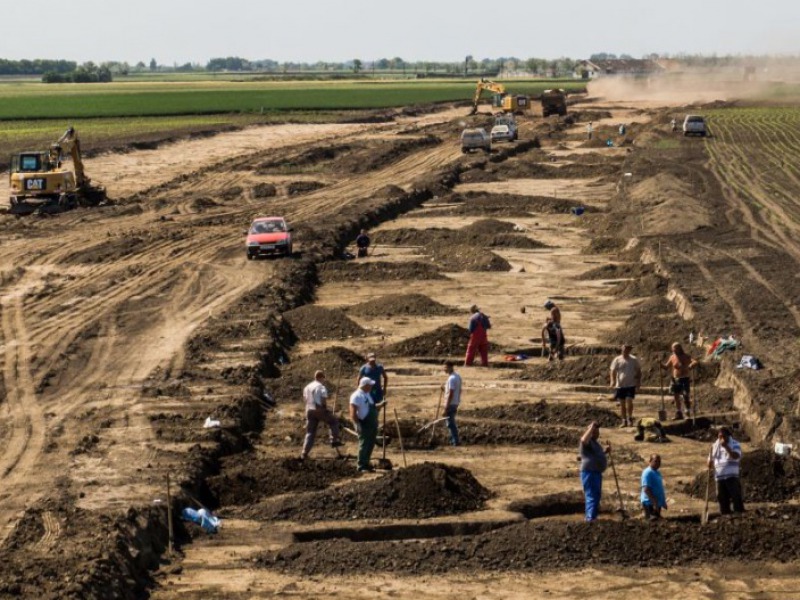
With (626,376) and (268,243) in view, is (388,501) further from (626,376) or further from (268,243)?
(268,243)

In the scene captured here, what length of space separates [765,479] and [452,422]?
16.2 feet

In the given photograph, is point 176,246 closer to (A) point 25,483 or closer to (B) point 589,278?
(B) point 589,278

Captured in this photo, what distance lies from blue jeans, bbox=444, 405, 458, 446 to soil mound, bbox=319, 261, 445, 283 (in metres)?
16.1

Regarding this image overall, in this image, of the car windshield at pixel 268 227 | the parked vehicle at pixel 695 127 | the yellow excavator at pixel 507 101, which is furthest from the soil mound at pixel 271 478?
the yellow excavator at pixel 507 101

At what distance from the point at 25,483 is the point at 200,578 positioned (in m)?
4.12

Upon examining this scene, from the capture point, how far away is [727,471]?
1780cm

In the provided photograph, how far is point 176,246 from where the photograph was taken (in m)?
43.6

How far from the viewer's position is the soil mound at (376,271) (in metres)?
38.3

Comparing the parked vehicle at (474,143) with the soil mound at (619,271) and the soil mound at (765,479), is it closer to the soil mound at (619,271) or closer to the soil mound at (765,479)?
the soil mound at (619,271)

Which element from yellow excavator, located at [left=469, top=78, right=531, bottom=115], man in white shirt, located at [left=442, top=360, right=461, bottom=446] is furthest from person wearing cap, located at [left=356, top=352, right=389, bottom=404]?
yellow excavator, located at [left=469, top=78, right=531, bottom=115]

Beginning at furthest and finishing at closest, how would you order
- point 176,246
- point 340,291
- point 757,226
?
1. point 757,226
2. point 176,246
3. point 340,291

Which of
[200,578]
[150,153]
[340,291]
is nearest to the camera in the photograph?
[200,578]

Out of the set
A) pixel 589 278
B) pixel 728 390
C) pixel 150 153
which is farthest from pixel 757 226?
pixel 150 153

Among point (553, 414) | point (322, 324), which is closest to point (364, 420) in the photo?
point (553, 414)
